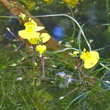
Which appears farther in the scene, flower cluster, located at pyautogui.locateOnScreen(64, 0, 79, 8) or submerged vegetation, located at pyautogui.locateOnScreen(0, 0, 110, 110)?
flower cluster, located at pyautogui.locateOnScreen(64, 0, 79, 8)

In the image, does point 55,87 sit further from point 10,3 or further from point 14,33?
point 10,3

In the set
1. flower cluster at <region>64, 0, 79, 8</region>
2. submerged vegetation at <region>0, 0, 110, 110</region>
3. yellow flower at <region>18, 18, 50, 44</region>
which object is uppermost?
yellow flower at <region>18, 18, 50, 44</region>

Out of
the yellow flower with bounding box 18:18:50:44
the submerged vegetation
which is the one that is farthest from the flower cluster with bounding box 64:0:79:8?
the yellow flower with bounding box 18:18:50:44

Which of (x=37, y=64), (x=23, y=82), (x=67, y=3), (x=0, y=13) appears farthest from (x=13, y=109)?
(x=67, y=3)

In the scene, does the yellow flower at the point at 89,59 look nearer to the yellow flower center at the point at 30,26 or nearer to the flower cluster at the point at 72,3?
the yellow flower center at the point at 30,26

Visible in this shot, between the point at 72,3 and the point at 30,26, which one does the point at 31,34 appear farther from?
the point at 72,3

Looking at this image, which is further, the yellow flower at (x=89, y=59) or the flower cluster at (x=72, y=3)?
the flower cluster at (x=72, y=3)

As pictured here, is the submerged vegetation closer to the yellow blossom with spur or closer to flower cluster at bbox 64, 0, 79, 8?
the yellow blossom with spur

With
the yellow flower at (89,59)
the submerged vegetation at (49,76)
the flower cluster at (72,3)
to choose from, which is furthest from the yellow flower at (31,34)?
the flower cluster at (72,3)
